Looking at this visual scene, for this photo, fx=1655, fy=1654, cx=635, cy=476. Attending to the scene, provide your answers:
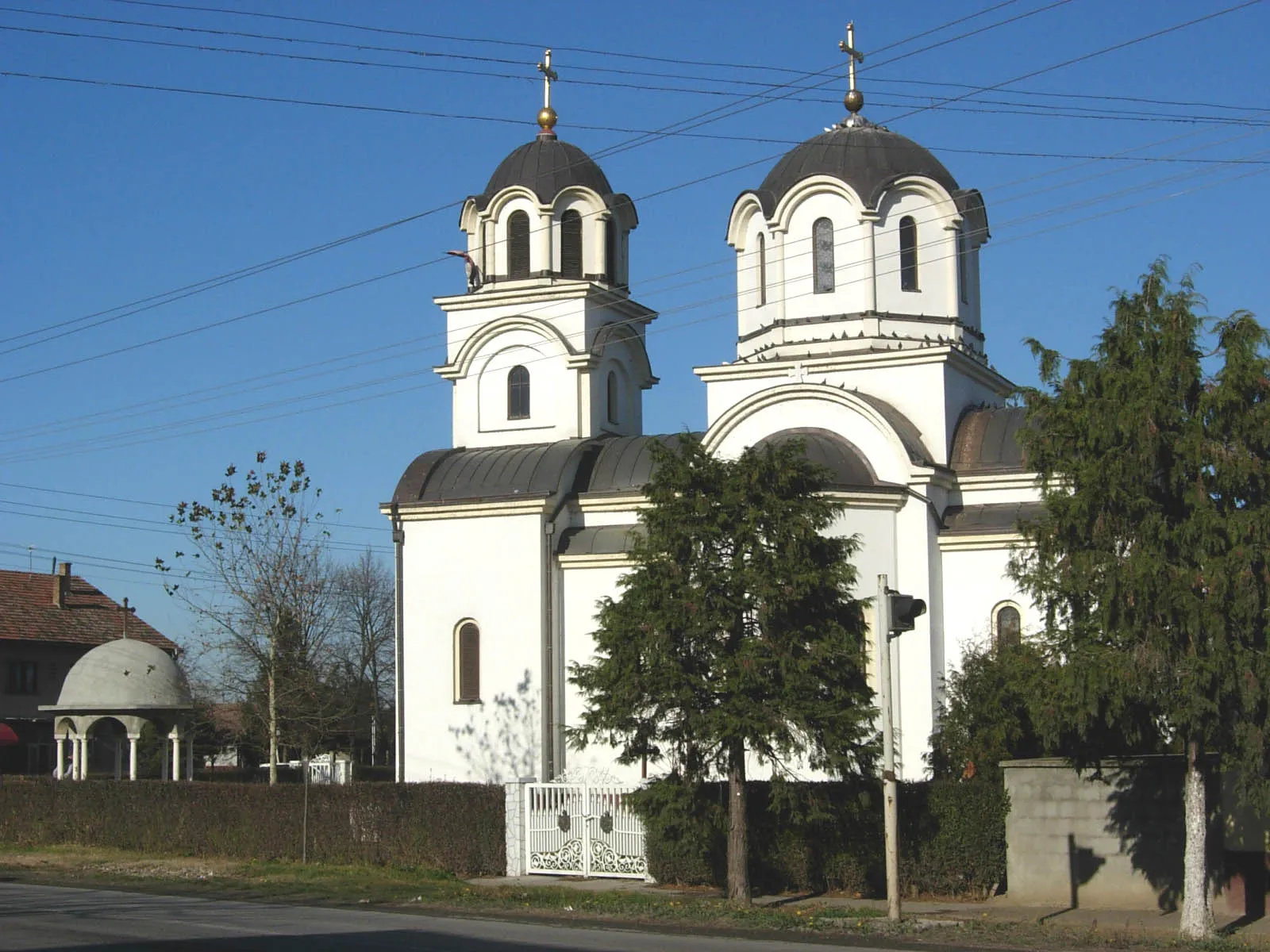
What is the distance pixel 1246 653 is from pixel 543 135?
22818mm

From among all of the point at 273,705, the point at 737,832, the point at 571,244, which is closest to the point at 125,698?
the point at 273,705

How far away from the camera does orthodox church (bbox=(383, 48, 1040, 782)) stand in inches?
1146

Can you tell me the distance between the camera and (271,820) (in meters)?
26.4

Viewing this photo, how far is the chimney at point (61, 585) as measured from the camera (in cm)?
5147

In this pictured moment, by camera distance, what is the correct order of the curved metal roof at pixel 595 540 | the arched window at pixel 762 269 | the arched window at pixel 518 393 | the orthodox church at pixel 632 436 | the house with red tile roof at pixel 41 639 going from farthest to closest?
the house with red tile roof at pixel 41 639, the arched window at pixel 518 393, the arched window at pixel 762 269, the curved metal roof at pixel 595 540, the orthodox church at pixel 632 436

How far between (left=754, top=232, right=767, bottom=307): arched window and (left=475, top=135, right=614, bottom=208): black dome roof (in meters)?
3.66

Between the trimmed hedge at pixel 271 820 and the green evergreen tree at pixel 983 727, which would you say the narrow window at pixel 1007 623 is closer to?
the green evergreen tree at pixel 983 727

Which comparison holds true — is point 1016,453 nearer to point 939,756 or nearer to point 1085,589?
point 939,756

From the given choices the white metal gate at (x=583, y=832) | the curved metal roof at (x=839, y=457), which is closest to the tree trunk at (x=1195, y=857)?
the white metal gate at (x=583, y=832)

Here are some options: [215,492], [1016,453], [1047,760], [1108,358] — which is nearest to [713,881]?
[1047,760]

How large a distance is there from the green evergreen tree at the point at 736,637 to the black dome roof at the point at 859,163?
12.7 meters

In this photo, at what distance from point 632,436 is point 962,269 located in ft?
25.3

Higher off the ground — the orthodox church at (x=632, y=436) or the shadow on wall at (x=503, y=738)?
the orthodox church at (x=632, y=436)

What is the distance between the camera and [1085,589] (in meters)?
16.8
